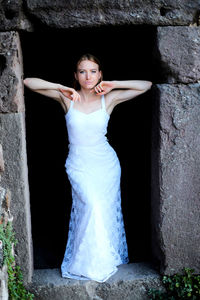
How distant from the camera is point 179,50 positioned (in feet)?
11.0

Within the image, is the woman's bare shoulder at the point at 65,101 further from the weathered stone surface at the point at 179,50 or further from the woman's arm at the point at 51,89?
the weathered stone surface at the point at 179,50

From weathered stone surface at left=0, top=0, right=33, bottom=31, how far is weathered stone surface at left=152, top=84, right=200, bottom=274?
1.34m

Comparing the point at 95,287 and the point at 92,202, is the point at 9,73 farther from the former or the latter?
the point at 95,287

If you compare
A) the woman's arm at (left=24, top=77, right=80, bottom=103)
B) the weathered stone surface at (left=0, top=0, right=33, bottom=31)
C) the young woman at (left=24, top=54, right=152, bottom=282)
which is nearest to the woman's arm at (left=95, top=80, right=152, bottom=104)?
the young woman at (left=24, top=54, right=152, bottom=282)

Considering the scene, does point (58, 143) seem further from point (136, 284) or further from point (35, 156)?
point (136, 284)

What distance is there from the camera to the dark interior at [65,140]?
15.4 feet

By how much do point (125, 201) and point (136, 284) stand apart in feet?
5.83

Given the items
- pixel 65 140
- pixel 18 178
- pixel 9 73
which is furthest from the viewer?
pixel 65 140

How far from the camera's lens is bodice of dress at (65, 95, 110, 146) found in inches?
145

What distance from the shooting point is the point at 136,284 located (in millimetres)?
3623

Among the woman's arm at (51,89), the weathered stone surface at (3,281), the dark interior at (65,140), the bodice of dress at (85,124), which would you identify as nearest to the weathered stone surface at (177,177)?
the bodice of dress at (85,124)

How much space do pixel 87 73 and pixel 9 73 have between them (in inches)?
30.6

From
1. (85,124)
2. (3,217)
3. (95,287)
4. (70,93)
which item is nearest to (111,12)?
(70,93)

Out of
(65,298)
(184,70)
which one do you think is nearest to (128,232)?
(65,298)
